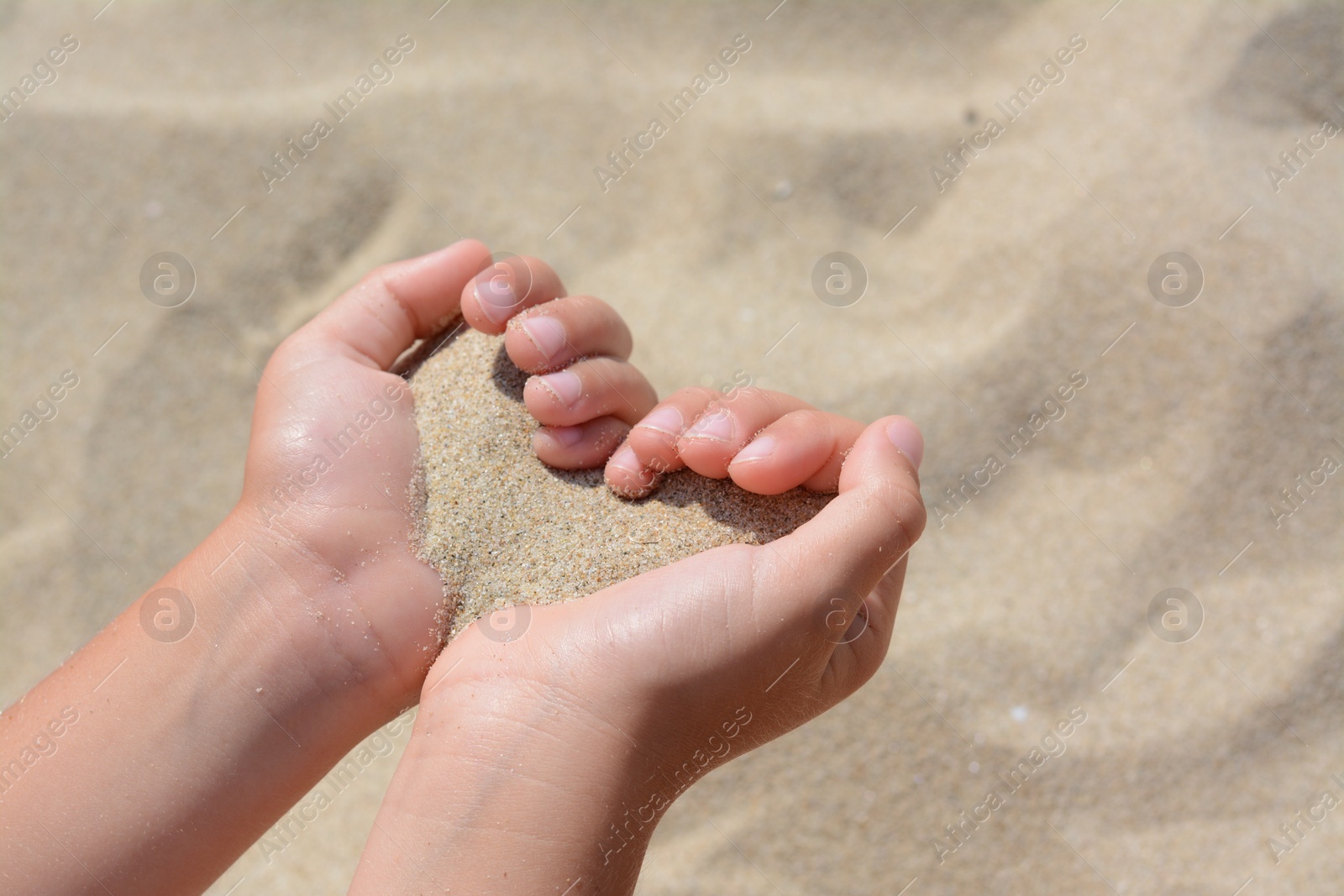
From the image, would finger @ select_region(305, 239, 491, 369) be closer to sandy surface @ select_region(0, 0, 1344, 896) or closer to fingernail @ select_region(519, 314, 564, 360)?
fingernail @ select_region(519, 314, 564, 360)

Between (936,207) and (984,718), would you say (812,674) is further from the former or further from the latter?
(936,207)

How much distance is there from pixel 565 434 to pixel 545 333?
188 mm

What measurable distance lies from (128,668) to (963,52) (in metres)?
2.53

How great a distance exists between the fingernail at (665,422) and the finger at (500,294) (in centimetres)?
35

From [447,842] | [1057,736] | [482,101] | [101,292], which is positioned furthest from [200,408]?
[1057,736]

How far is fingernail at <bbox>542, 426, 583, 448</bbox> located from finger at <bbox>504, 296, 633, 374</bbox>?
0.35ft

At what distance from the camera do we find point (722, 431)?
156cm

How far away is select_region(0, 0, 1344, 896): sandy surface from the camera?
76.4 inches

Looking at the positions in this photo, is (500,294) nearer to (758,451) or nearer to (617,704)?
(758,451)
